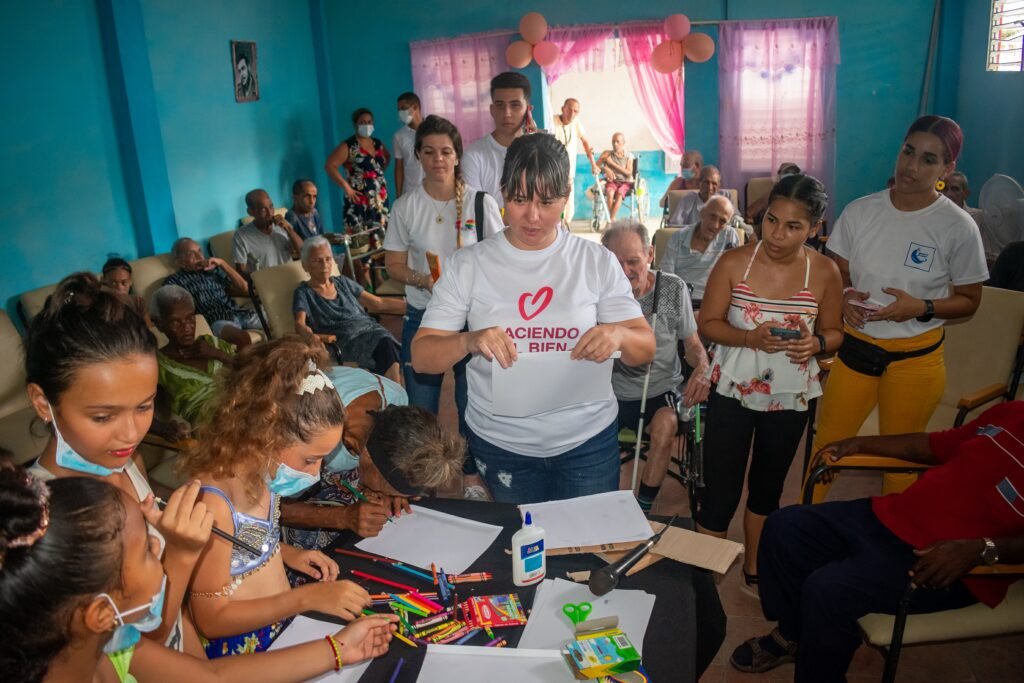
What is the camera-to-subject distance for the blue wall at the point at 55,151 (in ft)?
15.8

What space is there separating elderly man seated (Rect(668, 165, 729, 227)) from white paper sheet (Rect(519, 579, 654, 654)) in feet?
17.7

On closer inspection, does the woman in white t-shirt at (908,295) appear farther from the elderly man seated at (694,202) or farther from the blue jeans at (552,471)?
the elderly man seated at (694,202)

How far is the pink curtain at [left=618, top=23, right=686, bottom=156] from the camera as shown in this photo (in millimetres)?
9000

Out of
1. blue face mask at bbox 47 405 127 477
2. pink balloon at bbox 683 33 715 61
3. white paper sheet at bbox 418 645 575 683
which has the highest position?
pink balloon at bbox 683 33 715 61

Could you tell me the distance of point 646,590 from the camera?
5.54 feet

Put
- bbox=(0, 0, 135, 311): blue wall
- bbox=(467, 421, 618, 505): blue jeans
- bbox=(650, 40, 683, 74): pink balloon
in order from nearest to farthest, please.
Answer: bbox=(467, 421, 618, 505): blue jeans
bbox=(0, 0, 135, 311): blue wall
bbox=(650, 40, 683, 74): pink balloon

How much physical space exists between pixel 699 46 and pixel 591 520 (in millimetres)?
7512

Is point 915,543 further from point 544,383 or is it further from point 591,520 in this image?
point 544,383

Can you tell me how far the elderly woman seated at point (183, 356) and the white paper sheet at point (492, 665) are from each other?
2.29 meters

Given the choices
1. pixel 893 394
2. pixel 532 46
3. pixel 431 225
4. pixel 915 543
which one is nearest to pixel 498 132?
pixel 431 225

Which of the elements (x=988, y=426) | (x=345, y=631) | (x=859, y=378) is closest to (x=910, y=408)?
(x=859, y=378)

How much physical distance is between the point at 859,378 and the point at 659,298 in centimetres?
84

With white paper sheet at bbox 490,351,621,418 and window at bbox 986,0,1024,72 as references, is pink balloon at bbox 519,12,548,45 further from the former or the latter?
white paper sheet at bbox 490,351,621,418

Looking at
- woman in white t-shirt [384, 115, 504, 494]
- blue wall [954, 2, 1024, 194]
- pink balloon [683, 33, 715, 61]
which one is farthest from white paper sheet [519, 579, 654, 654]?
pink balloon [683, 33, 715, 61]
